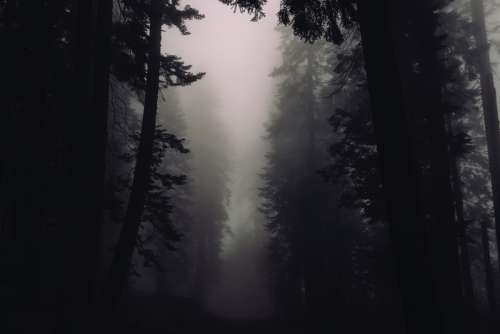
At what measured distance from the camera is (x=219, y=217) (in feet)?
116

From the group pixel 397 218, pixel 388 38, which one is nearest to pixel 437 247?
pixel 397 218

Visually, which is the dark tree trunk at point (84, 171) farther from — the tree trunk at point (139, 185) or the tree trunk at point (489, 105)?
the tree trunk at point (489, 105)

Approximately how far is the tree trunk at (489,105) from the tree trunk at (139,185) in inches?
511

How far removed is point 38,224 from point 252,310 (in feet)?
70.5

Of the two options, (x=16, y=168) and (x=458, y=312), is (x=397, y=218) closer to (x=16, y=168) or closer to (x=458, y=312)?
(x=458, y=312)

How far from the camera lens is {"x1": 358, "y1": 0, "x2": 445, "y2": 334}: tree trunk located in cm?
441

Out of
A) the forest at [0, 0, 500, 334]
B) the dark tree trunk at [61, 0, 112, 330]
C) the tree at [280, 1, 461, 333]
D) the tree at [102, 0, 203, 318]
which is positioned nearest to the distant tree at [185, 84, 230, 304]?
the forest at [0, 0, 500, 334]

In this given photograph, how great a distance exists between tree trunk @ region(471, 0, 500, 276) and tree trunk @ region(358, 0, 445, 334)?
11664 mm

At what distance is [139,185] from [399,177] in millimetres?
7229

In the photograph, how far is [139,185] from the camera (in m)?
9.95

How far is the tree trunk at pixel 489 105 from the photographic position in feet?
47.5

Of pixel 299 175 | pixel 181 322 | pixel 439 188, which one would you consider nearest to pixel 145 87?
pixel 439 188

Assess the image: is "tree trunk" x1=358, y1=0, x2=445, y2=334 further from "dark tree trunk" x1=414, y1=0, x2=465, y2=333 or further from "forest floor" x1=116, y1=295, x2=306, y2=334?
"forest floor" x1=116, y1=295, x2=306, y2=334

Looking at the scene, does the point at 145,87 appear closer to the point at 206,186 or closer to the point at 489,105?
the point at 489,105
